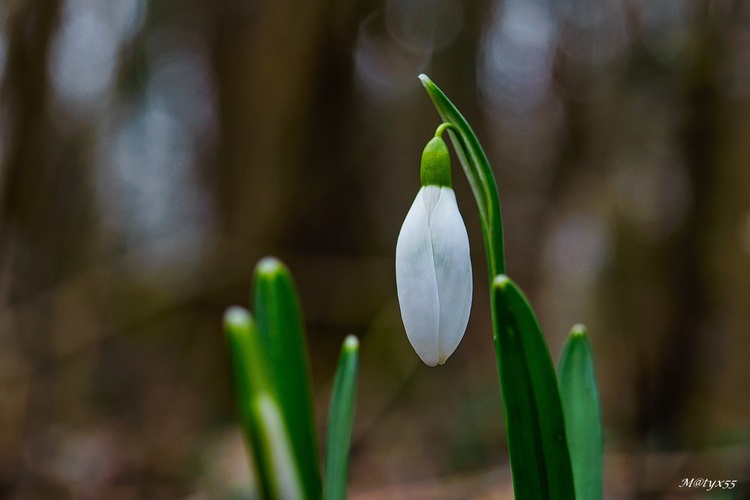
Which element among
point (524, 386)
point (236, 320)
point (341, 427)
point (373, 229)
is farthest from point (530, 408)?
point (373, 229)

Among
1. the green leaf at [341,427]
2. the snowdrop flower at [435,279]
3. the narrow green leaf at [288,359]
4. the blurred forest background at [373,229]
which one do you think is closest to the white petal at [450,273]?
the snowdrop flower at [435,279]

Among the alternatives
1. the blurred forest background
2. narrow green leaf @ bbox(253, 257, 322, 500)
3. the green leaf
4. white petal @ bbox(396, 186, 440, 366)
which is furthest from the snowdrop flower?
the blurred forest background

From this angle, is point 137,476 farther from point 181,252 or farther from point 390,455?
point 181,252

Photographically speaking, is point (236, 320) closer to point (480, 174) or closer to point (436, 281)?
point (436, 281)

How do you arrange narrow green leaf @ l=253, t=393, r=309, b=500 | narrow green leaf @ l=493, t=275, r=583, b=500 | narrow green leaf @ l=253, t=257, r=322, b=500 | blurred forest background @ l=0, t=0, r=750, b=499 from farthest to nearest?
1. blurred forest background @ l=0, t=0, r=750, b=499
2. narrow green leaf @ l=253, t=257, r=322, b=500
3. narrow green leaf @ l=253, t=393, r=309, b=500
4. narrow green leaf @ l=493, t=275, r=583, b=500

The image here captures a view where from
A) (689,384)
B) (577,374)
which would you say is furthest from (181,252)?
(577,374)

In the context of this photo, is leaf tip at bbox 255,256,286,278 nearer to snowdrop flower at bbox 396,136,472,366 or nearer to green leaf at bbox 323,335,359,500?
green leaf at bbox 323,335,359,500
